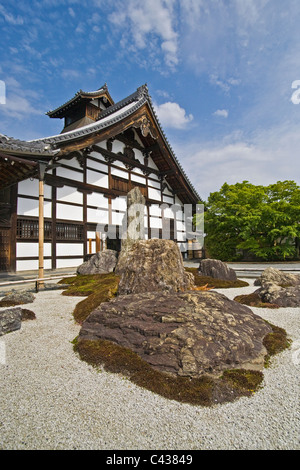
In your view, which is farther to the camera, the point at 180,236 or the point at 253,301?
the point at 180,236

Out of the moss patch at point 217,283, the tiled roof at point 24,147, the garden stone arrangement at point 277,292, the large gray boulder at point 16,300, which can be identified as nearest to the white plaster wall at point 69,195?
the tiled roof at point 24,147

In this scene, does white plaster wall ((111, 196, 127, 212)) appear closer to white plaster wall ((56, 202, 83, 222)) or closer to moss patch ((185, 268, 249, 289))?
white plaster wall ((56, 202, 83, 222))

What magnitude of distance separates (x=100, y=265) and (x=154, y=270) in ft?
16.1

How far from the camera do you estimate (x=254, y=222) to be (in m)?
14.0

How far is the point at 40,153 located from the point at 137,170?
8.90 metres

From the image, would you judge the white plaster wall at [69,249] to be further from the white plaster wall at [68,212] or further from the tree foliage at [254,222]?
the tree foliage at [254,222]

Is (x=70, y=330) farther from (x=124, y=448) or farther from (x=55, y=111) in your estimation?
(x=55, y=111)

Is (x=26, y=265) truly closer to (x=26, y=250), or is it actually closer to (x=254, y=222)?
(x=26, y=250)

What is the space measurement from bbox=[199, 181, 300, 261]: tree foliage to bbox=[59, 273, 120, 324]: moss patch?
10204 mm

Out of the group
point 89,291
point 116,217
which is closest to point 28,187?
point 116,217

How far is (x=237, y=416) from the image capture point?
1943mm

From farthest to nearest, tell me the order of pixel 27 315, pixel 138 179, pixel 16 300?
pixel 138 179
pixel 16 300
pixel 27 315
